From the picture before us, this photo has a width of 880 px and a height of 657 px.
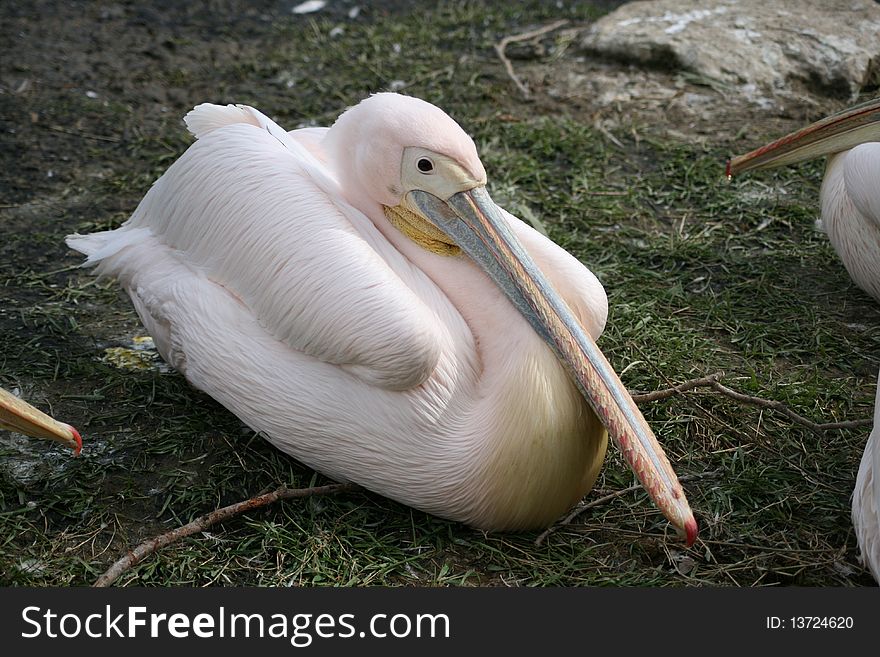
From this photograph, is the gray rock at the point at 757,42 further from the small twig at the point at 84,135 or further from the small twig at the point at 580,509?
the small twig at the point at 580,509

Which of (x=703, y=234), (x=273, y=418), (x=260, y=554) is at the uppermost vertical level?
(x=273, y=418)

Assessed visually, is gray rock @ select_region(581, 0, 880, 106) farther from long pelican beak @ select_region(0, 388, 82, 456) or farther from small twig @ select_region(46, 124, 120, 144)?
long pelican beak @ select_region(0, 388, 82, 456)

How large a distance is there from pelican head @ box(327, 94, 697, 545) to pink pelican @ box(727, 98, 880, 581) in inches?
55.2

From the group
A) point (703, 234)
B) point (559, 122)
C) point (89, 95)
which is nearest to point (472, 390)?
point (703, 234)

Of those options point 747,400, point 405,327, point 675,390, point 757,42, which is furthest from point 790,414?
point 757,42

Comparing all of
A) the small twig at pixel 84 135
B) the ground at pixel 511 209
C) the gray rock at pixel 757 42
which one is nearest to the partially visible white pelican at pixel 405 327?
the ground at pixel 511 209

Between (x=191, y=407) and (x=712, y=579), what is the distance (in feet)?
5.13

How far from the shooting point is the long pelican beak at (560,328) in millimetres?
2430

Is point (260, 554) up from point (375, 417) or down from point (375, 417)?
down

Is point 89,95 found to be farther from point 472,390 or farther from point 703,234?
point 472,390

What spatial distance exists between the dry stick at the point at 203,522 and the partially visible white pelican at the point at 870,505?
4.13 feet

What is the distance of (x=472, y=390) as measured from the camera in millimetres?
2664

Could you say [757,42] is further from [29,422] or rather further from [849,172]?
[29,422]

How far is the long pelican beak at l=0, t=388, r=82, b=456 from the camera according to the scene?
2475 millimetres
